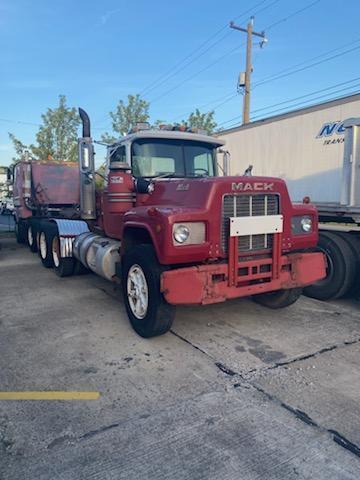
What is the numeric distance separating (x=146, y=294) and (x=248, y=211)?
58.2 inches

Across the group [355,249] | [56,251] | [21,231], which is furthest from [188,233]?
[21,231]

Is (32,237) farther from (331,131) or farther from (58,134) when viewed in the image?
(58,134)

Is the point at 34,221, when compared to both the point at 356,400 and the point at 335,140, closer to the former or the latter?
the point at 335,140

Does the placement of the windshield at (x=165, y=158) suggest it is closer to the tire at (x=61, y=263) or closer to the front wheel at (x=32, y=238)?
the tire at (x=61, y=263)

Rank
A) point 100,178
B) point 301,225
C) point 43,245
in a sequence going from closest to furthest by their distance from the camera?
point 301,225 → point 100,178 → point 43,245

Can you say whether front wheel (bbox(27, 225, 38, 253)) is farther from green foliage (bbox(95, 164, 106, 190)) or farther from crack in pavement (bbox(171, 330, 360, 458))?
crack in pavement (bbox(171, 330, 360, 458))

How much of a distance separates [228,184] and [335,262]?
9.36 ft

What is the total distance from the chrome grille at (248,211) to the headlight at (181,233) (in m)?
0.43

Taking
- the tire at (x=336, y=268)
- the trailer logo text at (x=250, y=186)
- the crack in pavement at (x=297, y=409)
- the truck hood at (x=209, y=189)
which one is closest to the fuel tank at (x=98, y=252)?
the truck hood at (x=209, y=189)

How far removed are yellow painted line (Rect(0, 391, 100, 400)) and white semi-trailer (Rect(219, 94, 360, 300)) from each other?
12.0ft

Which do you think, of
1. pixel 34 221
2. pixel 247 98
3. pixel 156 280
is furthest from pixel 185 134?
pixel 247 98

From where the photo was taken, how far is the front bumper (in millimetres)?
3865

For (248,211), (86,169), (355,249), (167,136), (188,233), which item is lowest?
(355,249)

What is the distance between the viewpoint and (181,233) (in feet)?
12.7
